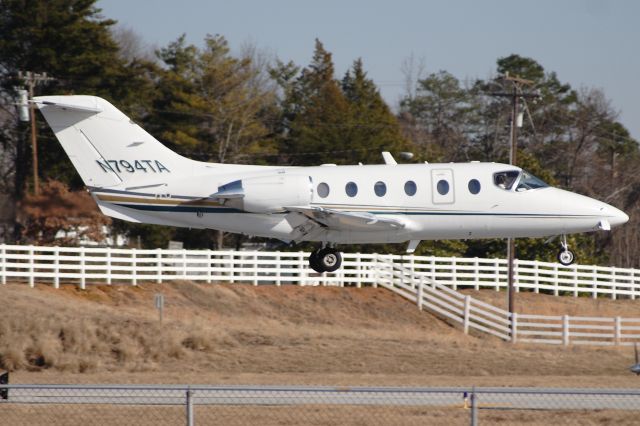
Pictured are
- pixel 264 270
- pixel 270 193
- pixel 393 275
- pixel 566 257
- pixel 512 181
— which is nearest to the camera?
pixel 270 193

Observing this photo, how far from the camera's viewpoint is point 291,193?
26.3 m

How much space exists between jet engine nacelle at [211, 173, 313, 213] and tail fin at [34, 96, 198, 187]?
5.97 feet

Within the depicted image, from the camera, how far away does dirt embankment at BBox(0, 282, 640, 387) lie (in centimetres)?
3061

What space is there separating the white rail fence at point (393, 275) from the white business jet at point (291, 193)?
14.3 metres

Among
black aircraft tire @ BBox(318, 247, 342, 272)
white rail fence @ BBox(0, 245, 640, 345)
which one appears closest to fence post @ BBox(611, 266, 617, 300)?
white rail fence @ BBox(0, 245, 640, 345)

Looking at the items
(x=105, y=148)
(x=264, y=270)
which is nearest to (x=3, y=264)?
(x=264, y=270)

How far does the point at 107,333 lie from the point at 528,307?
23345mm

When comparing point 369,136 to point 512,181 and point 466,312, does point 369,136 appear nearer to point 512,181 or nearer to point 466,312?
point 466,312

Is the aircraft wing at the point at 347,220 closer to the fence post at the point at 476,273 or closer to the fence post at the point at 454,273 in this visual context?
the fence post at the point at 454,273

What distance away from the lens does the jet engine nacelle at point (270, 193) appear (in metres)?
26.3

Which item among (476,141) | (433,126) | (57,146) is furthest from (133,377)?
(433,126)

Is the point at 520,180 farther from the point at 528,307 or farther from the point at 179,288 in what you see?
the point at 528,307

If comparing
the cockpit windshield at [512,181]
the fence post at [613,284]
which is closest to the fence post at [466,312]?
the fence post at [613,284]

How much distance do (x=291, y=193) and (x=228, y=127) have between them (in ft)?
142
